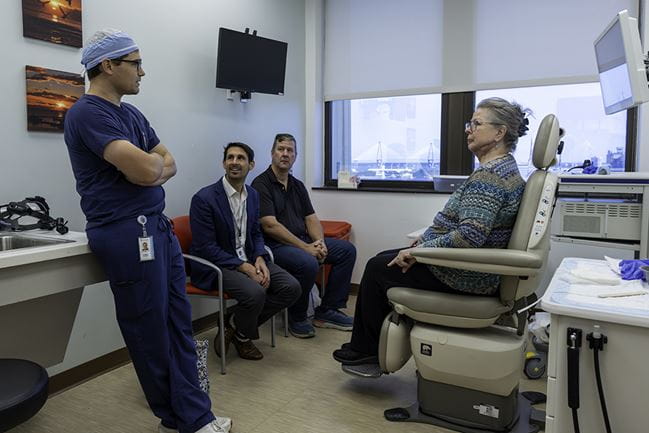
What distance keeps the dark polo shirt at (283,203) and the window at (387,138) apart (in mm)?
906

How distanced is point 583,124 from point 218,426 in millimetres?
2892

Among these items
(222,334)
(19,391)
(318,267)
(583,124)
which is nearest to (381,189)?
(318,267)

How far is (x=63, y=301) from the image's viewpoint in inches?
77.9

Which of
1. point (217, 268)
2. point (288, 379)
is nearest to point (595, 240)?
point (288, 379)

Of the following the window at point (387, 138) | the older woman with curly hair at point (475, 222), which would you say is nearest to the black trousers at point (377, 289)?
the older woman with curly hair at point (475, 222)

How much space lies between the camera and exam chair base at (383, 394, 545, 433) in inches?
76.5

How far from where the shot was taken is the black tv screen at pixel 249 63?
3031 mm

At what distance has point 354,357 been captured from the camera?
2242 millimetres

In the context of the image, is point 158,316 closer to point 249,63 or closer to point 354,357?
point 354,357

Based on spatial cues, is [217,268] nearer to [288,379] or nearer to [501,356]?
[288,379]

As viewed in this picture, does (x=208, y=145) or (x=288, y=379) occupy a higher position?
(x=208, y=145)

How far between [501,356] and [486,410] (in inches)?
9.7

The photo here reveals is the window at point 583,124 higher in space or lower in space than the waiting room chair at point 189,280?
higher

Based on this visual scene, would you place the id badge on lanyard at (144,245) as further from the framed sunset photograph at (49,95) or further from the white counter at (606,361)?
the white counter at (606,361)
